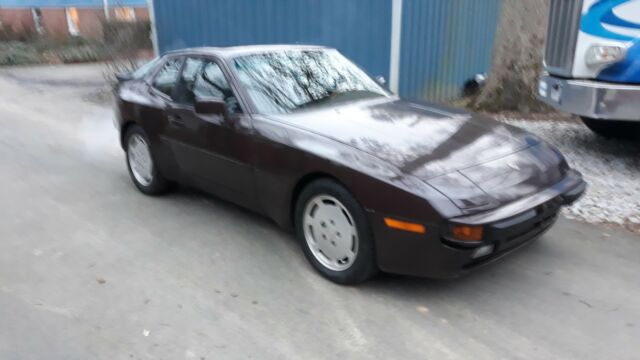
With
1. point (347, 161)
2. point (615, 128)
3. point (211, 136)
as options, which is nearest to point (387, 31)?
point (615, 128)

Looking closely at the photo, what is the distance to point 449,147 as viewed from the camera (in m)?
3.66

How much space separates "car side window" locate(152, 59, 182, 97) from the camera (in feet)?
16.5

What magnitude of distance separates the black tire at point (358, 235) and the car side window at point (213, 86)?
0.96 meters

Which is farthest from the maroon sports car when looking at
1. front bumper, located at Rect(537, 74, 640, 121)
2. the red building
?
the red building

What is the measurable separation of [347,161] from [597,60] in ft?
11.6

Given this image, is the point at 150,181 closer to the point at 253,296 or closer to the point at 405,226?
the point at 253,296

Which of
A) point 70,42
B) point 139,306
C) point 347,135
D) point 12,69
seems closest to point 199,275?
point 139,306

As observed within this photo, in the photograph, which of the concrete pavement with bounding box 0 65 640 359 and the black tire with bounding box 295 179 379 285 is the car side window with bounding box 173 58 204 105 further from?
the black tire with bounding box 295 179 379 285

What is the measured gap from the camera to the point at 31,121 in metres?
9.31

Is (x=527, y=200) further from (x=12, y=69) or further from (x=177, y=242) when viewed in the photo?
(x=12, y=69)

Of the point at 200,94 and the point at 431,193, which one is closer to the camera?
the point at 431,193

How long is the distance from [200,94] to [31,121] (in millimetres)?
6022

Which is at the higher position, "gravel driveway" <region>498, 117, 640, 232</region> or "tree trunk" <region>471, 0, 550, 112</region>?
Result: "tree trunk" <region>471, 0, 550, 112</region>

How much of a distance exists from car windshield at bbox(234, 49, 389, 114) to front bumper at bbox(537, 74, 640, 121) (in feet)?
7.24
